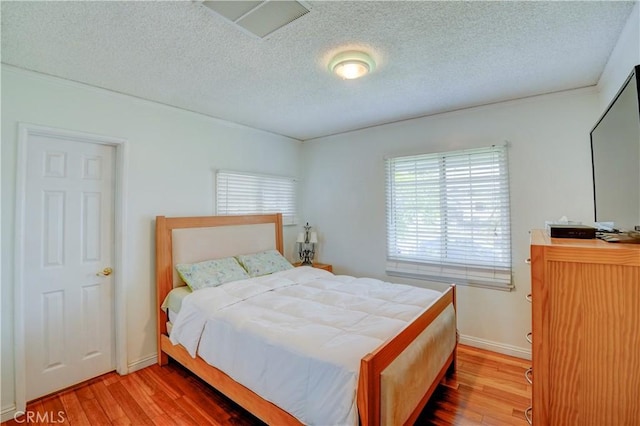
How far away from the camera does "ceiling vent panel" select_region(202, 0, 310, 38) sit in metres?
1.57

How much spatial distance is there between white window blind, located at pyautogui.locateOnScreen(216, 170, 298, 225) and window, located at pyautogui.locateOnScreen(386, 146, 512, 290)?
60.8 inches

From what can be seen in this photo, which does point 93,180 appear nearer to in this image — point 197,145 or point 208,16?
point 197,145

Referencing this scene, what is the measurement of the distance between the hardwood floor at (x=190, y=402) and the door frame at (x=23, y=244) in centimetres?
23

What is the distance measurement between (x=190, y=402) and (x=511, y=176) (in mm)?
3584

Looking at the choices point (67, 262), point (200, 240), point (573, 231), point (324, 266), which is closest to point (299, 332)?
point (573, 231)

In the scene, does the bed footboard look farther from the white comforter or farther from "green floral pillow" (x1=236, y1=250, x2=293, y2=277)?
"green floral pillow" (x1=236, y1=250, x2=293, y2=277)

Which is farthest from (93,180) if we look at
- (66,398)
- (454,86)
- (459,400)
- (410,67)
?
(459,400)

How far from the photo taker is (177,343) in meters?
2.59

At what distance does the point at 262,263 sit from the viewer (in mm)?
3455

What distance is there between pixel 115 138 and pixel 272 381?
2541 mm

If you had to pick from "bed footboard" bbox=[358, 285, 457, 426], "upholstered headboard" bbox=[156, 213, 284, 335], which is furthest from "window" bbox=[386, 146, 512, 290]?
"upholstered headboard" bbox=[156, 213, 284, 335]

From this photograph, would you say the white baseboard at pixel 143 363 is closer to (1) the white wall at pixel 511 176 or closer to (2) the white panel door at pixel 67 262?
(2) the white panel door at pixel 67 262

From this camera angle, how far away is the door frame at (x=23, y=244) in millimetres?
2215

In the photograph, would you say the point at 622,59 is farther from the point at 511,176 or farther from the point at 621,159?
the point at 511,176
